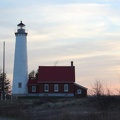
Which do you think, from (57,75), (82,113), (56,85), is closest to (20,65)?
(57,75)

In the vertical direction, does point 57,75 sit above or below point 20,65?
below

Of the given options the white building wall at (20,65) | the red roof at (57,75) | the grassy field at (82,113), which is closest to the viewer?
the grassy field at (82,113)

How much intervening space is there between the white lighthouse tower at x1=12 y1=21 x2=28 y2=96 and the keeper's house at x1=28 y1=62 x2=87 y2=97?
1.76 m

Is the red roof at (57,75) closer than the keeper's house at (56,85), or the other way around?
the keeper's house at (56,85)

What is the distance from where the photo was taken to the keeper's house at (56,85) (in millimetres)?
84750

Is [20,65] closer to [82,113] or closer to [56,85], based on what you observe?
[56,85]

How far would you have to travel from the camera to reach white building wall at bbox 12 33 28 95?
8275 cm

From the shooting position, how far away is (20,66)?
82.8 metres

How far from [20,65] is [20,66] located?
0.20m

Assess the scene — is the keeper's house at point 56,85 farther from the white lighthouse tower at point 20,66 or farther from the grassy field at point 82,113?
the grassy field at point 82,113

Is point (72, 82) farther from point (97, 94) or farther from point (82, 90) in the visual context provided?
point (97, 94)

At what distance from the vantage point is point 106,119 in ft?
78.1

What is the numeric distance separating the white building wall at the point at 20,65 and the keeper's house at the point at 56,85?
6.06 ft

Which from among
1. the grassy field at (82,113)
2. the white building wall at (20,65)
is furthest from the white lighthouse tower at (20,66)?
the grassy field at (82,113)
